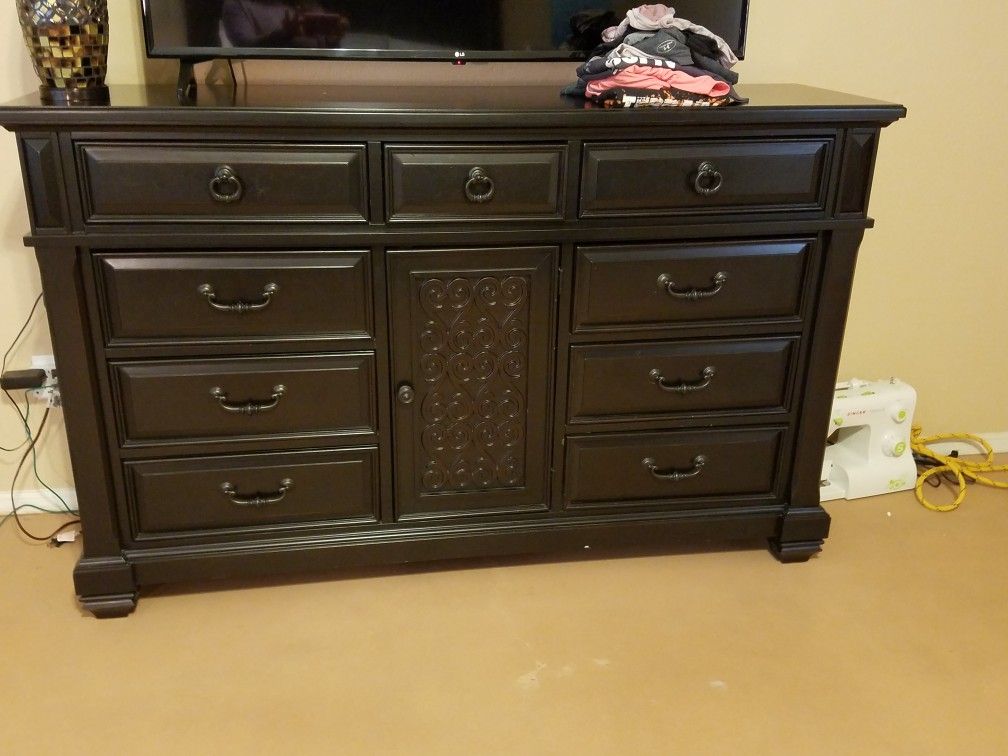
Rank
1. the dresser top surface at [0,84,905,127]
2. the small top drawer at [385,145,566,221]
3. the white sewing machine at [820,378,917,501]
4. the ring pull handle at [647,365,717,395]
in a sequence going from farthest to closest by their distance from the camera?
the white sewing machine at [820,378,917,501] → the ring pull handle at [647,365,717,395] → the small top drawer at [385,145,566,221] → the dresser top surface at [0,84,905,127]

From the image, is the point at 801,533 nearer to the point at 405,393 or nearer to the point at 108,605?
the point at 405,393

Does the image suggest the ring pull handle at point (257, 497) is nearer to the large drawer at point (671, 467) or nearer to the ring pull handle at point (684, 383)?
the large drawer at point (671, 467)

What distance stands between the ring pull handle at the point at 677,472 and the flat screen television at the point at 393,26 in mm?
826


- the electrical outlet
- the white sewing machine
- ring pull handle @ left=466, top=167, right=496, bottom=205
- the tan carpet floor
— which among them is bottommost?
the tan carpet floor

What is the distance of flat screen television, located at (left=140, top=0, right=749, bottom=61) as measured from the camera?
1637 millimetres

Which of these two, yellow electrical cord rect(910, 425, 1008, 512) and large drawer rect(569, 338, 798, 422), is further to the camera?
yellow electrical cord rect(910, 425, 1008, 512)

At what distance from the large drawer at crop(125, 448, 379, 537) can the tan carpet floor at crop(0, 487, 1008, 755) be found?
0.18 metres

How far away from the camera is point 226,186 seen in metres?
1.46

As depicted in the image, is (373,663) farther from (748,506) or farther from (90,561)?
(748,506)

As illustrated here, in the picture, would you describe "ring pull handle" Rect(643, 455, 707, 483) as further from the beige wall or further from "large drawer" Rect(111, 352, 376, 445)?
the beige wall

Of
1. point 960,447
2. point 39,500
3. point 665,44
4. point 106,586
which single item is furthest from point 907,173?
point 39,500

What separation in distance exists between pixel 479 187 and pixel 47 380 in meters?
1.09

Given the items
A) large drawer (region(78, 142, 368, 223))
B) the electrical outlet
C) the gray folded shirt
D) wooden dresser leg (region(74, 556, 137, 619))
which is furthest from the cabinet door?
the electrical outlet

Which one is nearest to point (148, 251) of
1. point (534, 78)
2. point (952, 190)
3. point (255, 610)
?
point (255, 610)
